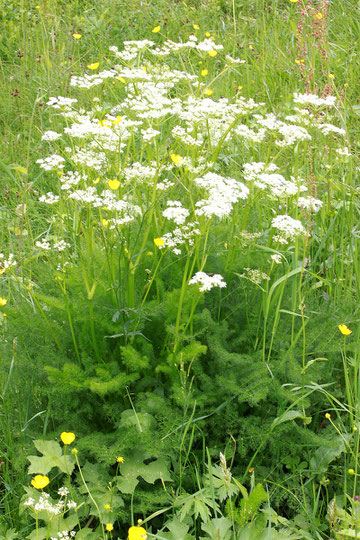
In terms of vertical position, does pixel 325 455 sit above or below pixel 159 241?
below

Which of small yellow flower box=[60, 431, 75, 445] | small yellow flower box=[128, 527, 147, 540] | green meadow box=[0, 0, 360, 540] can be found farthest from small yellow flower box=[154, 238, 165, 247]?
small yellow flower box=[128, 527, 147, 540]

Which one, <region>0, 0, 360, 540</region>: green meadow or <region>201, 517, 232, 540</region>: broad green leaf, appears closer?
<region>201, 517, 232, 540</region>: broad green leaf

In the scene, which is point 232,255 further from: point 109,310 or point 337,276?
point 337,276

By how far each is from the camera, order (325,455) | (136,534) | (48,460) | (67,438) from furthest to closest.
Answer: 1. (325,455)
2. (48,460)
3. (67,438)
4. (136,534)

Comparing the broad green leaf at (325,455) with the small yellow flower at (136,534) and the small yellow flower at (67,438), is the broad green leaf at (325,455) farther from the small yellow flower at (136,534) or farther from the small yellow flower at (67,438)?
the small yellow flower at (67,438)

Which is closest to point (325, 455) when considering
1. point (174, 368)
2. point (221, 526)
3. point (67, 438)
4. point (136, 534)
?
point (221, 526)

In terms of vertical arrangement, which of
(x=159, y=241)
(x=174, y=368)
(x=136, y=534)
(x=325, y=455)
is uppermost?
(x=159, y=241)

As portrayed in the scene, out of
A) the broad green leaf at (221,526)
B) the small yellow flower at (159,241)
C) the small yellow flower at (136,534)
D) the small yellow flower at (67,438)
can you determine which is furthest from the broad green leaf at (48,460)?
the small yellow flower at (159,241)

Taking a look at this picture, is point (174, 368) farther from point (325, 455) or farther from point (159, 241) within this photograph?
point (325, 455)

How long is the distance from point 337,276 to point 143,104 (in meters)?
1.16

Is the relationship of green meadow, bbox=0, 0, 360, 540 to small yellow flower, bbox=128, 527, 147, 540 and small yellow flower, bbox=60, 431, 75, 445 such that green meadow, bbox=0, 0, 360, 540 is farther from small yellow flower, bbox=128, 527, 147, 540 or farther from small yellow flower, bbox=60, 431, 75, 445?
small yellow flower, bbox=128, 527, 147, 540

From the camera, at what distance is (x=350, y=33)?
4199 millimetres

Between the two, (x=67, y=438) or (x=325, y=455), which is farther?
(x=325, y=455)

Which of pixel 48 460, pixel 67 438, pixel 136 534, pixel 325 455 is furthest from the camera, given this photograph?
pixel 325 455
